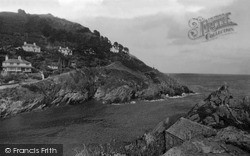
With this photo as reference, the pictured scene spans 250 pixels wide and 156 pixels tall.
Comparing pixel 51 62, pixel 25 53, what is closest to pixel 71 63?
pixel 51 62

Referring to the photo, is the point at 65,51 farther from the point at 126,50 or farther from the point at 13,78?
the point at 13,78

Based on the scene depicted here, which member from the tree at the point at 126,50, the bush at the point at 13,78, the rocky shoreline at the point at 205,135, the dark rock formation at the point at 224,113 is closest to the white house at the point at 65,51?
the tree at the point at 126,50

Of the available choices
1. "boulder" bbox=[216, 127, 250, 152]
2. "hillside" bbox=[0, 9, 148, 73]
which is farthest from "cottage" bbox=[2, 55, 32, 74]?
"boulder" bbox=[216, 127, 250, 152]

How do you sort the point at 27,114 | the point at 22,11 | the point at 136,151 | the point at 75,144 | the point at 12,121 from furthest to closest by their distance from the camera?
the point at 22,11
the point at 27,114
the point at 12,121
the point at 75,144
the point at 136,151

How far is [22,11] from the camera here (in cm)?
19425

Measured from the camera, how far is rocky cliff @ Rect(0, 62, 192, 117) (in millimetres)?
64062

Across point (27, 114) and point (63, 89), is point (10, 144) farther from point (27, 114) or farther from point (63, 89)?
point (63, 89)

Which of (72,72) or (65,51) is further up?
(65,51)

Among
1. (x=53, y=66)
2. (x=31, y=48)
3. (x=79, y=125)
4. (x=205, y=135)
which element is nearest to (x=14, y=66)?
(x=53, y=66)

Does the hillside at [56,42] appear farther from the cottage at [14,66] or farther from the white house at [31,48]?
the cottage at [14,66]

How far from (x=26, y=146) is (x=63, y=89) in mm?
41555
